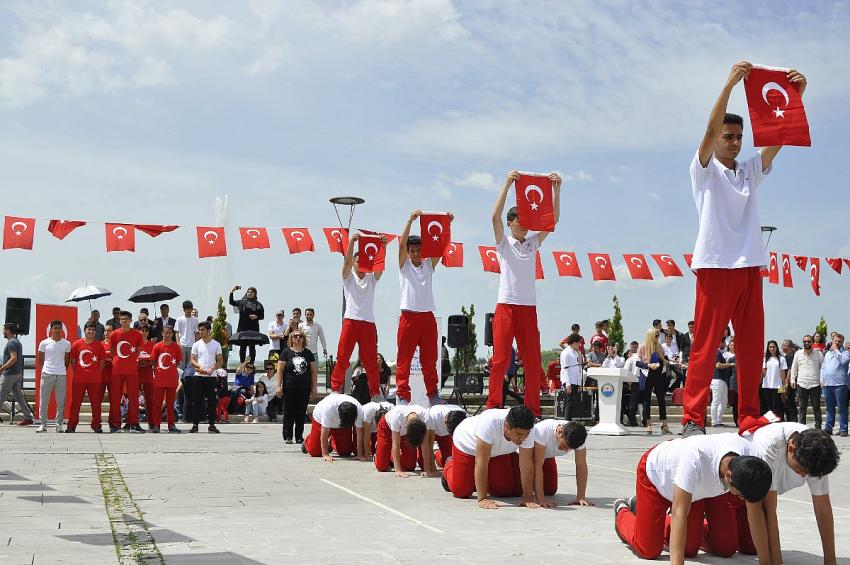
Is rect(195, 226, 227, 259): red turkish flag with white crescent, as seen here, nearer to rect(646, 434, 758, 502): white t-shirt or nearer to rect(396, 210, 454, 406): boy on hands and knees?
rect(396, 210, 454, 406): boy on hands and knees

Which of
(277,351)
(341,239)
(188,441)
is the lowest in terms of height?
(188,441)

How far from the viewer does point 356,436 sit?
12.0m

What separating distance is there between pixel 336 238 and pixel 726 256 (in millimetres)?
16068

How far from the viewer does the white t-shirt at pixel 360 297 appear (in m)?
12.6

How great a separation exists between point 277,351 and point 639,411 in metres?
7.81

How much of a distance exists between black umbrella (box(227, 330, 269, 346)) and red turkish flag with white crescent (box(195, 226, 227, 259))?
1839 mm

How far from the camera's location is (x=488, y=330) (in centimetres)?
1873

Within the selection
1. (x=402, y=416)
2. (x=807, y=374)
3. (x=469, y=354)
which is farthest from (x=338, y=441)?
(x=469, y=354)

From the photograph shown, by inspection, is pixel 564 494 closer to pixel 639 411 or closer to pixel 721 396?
pixel 721 396

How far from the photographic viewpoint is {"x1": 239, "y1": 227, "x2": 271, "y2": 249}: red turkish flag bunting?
2153cm

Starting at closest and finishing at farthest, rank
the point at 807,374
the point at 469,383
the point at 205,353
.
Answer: the point at 205,353 < the point at 807,374 < the point at 469,383

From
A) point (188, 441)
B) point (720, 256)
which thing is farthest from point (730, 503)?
point (188, 441)

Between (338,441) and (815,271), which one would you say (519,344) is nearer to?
(338,441)

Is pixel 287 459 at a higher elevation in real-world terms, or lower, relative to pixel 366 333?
lower
